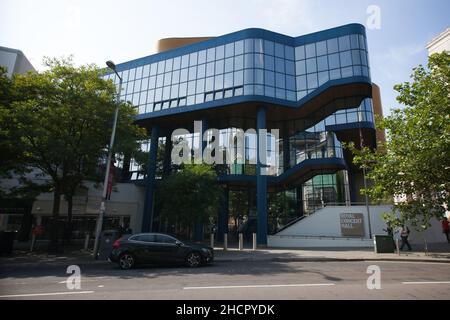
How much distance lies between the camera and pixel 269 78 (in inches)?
1084

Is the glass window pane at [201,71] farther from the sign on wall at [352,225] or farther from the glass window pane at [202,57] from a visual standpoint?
the sign on wall at [352,225]

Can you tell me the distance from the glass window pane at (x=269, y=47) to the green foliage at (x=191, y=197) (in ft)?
49.9

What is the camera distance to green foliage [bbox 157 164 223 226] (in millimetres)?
19953

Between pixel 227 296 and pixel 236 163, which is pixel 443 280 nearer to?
pixel 227 296

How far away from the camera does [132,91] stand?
33.8 m

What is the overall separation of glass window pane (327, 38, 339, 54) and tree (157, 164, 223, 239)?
18.8 metres

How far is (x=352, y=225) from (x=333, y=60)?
16685 millimetres

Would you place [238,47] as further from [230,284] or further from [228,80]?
[230,284]

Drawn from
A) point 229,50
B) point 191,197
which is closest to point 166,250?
point 191,197

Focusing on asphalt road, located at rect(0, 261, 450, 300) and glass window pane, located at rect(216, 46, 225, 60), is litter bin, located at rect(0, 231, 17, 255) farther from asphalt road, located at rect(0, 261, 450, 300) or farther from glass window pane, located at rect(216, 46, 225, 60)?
glass window pane, located at rect(216, 46, 225, 60)

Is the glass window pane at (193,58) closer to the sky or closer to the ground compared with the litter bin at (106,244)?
closer to the sky

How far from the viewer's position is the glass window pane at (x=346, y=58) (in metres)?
27.4

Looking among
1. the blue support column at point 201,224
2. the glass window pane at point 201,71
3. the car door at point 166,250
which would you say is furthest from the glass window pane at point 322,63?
the car door at point 166,250
